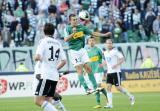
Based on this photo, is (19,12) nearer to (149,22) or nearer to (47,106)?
(149,22)

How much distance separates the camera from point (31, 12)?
34844 millimetres

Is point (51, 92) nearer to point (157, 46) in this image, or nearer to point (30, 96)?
point (30, 96)

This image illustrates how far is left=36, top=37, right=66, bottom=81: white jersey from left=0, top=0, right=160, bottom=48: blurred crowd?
17.8 meters

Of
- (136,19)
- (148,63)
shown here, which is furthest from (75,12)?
(148,63)

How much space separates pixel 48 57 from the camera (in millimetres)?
15094

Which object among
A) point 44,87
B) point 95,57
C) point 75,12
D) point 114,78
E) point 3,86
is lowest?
point 3,86

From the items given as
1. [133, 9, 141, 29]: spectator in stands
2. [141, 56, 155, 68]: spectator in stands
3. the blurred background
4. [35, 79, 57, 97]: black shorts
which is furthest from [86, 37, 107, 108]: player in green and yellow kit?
[35, 79, 57, 97]: black shorts

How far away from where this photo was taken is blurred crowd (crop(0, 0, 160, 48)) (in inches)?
1324

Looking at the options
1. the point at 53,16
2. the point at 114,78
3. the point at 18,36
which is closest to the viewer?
the point at 114,78

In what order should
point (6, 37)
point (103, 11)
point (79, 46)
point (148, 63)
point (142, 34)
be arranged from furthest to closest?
point (103, 11) → point (142, 34) → point (6, 37) → point (148, 63) → point (79, 46)

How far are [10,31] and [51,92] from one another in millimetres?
19025

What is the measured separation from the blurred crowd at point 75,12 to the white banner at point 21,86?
2.96 metres

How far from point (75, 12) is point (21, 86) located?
19.4 feet

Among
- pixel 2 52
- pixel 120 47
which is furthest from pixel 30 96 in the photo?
pixel 120 47
